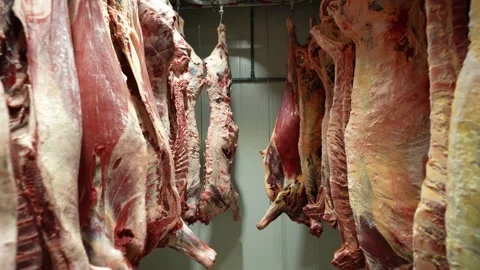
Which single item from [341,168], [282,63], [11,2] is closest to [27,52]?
[11,2]

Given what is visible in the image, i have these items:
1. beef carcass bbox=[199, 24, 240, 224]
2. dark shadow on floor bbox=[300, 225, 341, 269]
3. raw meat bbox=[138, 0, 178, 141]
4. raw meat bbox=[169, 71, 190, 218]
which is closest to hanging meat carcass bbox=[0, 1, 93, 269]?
raw meat bbox=[138, 0, 178, 141]

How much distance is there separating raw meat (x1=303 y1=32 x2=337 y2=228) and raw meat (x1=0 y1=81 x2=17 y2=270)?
46.5 inches

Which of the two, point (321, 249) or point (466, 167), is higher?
point (466, 167)

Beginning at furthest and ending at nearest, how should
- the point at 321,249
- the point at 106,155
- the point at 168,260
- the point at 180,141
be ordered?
the point at 168,260 < the point at 321,249 < the point at 180,141 < the point at 106,155

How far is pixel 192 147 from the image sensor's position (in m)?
2.09

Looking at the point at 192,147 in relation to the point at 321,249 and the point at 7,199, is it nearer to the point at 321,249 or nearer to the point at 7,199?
the point at 321,249

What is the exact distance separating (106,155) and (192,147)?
1.16 m

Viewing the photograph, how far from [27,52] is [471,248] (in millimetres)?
748

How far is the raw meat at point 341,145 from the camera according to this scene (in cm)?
141

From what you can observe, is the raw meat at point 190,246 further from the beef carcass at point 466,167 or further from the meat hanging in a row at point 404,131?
the beef carcass at point 466,167

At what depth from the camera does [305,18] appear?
2.56 metres

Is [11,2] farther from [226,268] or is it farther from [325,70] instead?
[226,268]

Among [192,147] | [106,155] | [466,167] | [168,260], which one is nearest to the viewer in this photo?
[466,167]

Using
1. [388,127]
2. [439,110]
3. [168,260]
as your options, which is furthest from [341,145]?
[168,260]
